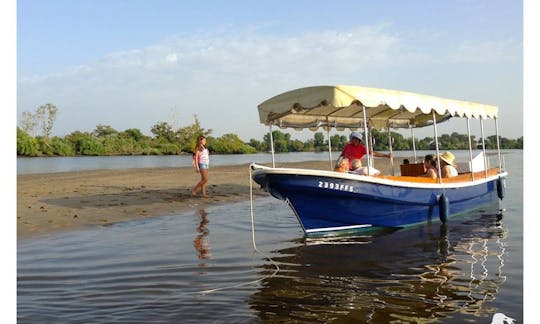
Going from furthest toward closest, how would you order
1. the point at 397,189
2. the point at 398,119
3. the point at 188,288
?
the point at 398,119, the point at 397,189, the point at 188,288

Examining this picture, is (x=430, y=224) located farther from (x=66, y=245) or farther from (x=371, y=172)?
(x=66, y=245)

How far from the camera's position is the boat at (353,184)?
8273 millimetres

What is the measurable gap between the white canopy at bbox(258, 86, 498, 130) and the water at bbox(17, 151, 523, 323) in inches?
105

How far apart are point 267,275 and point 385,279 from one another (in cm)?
164

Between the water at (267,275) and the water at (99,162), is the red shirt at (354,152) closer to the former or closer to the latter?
the water at (267,275)

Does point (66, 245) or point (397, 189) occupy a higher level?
point (397, 189)

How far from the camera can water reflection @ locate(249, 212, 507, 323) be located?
190 inches

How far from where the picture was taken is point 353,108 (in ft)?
36.1

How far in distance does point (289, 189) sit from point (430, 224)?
413 centimetres

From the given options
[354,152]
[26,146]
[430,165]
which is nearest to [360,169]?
[354,152]

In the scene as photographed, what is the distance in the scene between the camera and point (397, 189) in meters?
9.25

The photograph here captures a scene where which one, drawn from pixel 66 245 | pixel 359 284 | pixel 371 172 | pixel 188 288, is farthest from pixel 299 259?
pixel 66 245

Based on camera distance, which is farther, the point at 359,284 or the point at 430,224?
the point at 430,224

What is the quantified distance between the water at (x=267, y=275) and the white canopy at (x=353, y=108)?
2665mm
